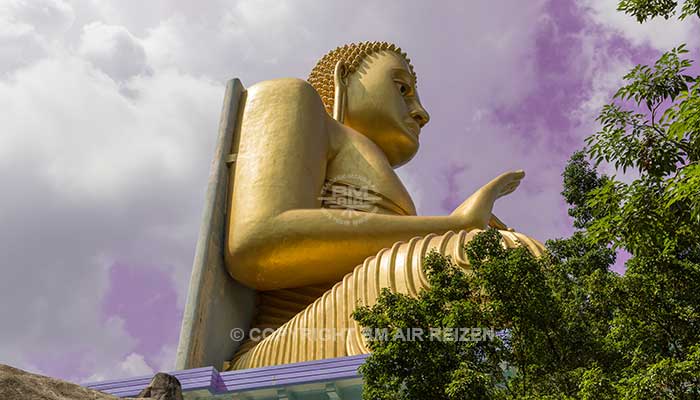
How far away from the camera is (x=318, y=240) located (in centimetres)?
821

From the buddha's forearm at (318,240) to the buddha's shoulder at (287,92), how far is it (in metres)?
1.80

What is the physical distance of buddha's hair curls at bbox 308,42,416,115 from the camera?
36.8 feet

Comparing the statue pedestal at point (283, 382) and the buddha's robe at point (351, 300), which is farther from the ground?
the buddha's robe at point (351, 300)

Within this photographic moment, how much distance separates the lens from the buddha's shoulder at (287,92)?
9.52 metres

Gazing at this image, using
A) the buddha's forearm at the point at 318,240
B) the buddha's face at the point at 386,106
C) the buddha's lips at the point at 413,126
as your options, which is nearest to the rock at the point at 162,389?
the buddha's forearm at the point at 318,240

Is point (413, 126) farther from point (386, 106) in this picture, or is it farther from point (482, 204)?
point (482, 204)

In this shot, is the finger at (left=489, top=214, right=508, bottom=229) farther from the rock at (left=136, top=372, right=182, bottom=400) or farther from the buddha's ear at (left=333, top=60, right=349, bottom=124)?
the rock at (left=136, top=372, right=182, bottom=400)

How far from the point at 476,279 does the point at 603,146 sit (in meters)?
1.12

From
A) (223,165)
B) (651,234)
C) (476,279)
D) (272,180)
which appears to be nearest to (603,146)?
(651,234)

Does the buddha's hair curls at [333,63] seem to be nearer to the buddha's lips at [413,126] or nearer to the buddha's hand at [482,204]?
the buddha's lips at [413,126]

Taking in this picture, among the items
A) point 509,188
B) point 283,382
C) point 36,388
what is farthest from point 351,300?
point 36,388

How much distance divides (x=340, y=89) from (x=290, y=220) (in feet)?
10.5

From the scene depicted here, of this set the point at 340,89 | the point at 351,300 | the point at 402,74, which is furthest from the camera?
the point at 402,74

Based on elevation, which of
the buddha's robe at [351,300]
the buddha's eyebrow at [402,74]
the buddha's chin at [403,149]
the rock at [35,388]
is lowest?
the rock at [35,388]
